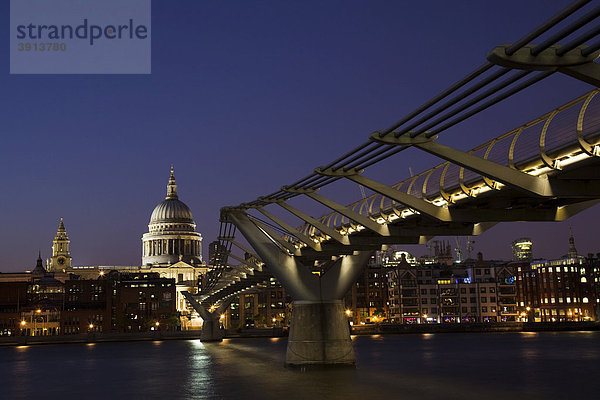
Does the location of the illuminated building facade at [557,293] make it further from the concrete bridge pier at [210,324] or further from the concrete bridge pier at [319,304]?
the concrete bridge pier at [319,304]

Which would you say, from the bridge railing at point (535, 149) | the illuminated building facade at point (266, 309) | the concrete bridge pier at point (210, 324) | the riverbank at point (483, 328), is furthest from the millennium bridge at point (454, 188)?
the illuminated building facade at point (266, 309)

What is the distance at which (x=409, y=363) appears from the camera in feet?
226

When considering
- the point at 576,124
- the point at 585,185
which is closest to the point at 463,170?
the point at 585,185

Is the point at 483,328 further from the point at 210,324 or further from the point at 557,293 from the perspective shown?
the point at 210,324

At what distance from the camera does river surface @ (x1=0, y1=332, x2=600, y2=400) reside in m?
45.4

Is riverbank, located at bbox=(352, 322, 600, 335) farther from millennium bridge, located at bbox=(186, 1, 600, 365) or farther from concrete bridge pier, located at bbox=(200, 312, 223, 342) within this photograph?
millennium bridge, located at bbox=(186, 1, 600, 365)

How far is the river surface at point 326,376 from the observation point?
149 feet

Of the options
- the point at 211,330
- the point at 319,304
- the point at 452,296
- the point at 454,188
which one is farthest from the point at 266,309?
the point at 454,188

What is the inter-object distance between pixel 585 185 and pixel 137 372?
5041 centimetres

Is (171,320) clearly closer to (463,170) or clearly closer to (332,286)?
Answer: (332,286)

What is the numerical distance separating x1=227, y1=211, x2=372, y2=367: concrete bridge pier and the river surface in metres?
1.30

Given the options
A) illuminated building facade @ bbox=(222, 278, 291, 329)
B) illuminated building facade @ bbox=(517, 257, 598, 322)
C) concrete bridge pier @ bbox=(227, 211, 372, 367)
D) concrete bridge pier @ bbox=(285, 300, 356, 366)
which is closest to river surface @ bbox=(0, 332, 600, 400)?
concrete bridge pier @ bbox=(285, 300, 356, 366)

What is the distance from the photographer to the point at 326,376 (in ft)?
159

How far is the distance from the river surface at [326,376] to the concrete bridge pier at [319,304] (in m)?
1.30
